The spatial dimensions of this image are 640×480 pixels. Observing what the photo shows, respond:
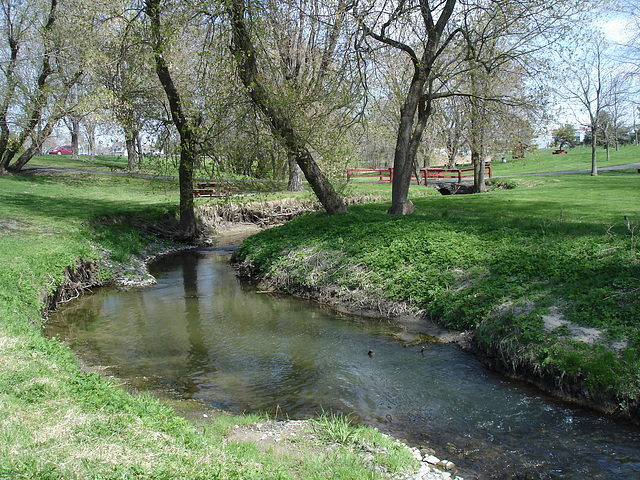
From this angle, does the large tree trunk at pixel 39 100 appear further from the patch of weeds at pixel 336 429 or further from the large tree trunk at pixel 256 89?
the patch of weeds at pixel 336 429

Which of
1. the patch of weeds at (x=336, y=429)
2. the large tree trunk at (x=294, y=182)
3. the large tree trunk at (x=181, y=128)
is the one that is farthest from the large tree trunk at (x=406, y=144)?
the patch of weeds at (x=336, y=429)

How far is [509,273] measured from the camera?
9.82m

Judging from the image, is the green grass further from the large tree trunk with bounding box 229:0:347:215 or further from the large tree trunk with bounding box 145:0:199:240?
the large tree trunk with bounding box 229:0:347:215

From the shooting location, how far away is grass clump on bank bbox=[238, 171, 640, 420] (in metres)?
7.16

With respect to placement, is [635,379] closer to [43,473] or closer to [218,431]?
[218,431]

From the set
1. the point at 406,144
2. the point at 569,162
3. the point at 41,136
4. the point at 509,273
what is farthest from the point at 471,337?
the point at 569,162

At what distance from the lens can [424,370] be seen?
25.7 ft

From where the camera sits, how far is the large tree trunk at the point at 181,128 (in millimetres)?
15051

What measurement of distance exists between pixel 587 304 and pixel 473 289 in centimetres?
210

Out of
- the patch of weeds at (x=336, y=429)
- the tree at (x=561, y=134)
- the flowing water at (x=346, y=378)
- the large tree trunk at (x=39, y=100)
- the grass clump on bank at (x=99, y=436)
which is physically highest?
the large tree trunk at (x=39, y=100)

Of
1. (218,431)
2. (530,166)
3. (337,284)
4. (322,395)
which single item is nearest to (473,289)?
(337,284)

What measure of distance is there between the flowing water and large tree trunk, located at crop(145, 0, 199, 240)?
5611 millimetres

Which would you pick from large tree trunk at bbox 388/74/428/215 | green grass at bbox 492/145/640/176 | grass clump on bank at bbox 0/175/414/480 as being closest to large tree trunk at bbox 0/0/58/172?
large tree trunk at bbox 388/74/428/215

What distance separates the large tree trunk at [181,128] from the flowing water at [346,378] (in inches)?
221
